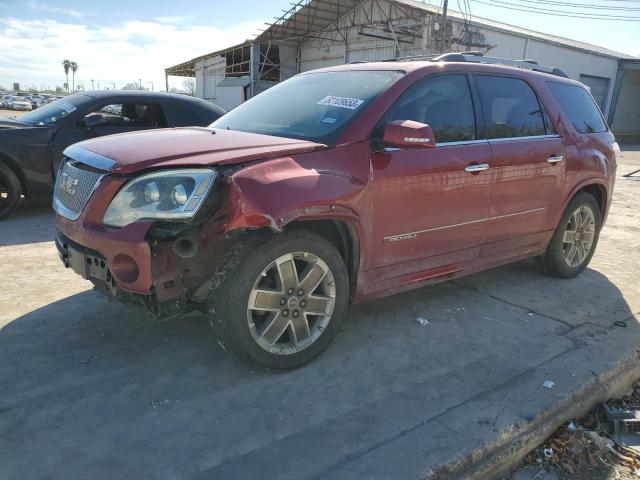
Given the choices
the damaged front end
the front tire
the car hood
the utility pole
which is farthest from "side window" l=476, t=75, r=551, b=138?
the utility pole

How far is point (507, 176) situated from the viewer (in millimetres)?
3936

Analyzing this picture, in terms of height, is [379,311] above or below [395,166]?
below

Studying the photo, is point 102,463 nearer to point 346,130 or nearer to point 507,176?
point 346,130

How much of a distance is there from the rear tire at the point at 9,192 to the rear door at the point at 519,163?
5.42 metres

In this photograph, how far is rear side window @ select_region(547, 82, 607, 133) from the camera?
4.65 metres

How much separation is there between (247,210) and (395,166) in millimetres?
1104

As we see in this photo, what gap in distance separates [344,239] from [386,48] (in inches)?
904

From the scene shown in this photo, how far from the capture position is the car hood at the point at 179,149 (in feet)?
8.76

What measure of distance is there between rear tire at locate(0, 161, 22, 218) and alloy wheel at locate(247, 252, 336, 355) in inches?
186

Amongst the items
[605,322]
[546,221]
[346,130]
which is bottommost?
[605,322]

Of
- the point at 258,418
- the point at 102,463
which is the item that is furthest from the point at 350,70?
the point at 102,463

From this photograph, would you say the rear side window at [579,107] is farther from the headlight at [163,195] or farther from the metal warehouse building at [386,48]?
the metal warehouse building at [386,48]

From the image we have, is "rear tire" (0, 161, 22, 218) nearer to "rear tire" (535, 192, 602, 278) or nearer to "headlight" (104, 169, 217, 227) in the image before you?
"headlight" (104, 169, 217, 227)

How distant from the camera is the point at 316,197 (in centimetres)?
282
